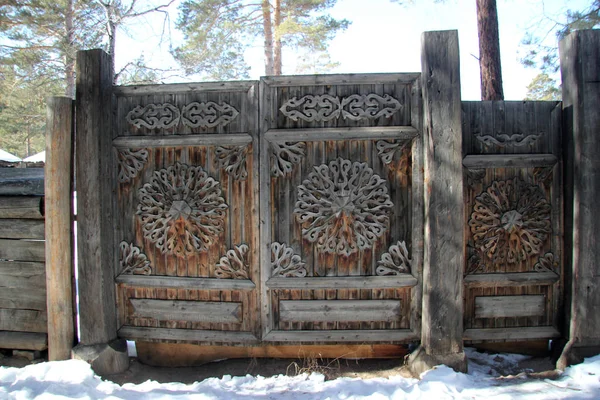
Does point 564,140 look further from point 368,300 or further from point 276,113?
point 276,113

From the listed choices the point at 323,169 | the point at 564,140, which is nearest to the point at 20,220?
the point at 323,169

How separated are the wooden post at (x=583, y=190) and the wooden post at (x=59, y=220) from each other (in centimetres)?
413

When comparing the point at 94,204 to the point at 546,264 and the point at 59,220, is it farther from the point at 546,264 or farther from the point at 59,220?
the point at 546,264

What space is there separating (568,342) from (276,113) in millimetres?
3043

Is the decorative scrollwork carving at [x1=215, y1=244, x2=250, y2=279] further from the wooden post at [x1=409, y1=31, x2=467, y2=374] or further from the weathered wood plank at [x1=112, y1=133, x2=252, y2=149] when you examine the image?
the wooden post at [x1=409, y1=31, x2=467, y2=374]

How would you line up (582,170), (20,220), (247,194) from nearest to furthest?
(582,170) → (247,194) → (20,220)

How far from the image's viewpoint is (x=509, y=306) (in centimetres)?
311

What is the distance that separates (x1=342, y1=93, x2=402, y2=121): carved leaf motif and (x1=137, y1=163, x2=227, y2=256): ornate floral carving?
127 cm

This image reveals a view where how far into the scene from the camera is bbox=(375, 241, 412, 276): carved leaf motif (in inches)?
120

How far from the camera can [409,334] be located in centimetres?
307

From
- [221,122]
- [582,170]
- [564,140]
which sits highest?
[221,122]

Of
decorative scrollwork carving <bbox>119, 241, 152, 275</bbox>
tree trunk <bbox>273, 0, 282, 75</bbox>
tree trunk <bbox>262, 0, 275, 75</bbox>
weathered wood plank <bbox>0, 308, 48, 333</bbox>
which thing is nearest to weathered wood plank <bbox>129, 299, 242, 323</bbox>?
decorative scrollwork carving <bbox>119, 241, 152, 275</bbox>

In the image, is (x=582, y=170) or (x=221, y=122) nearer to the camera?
(x=582, y=170)

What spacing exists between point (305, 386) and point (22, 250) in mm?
2792
